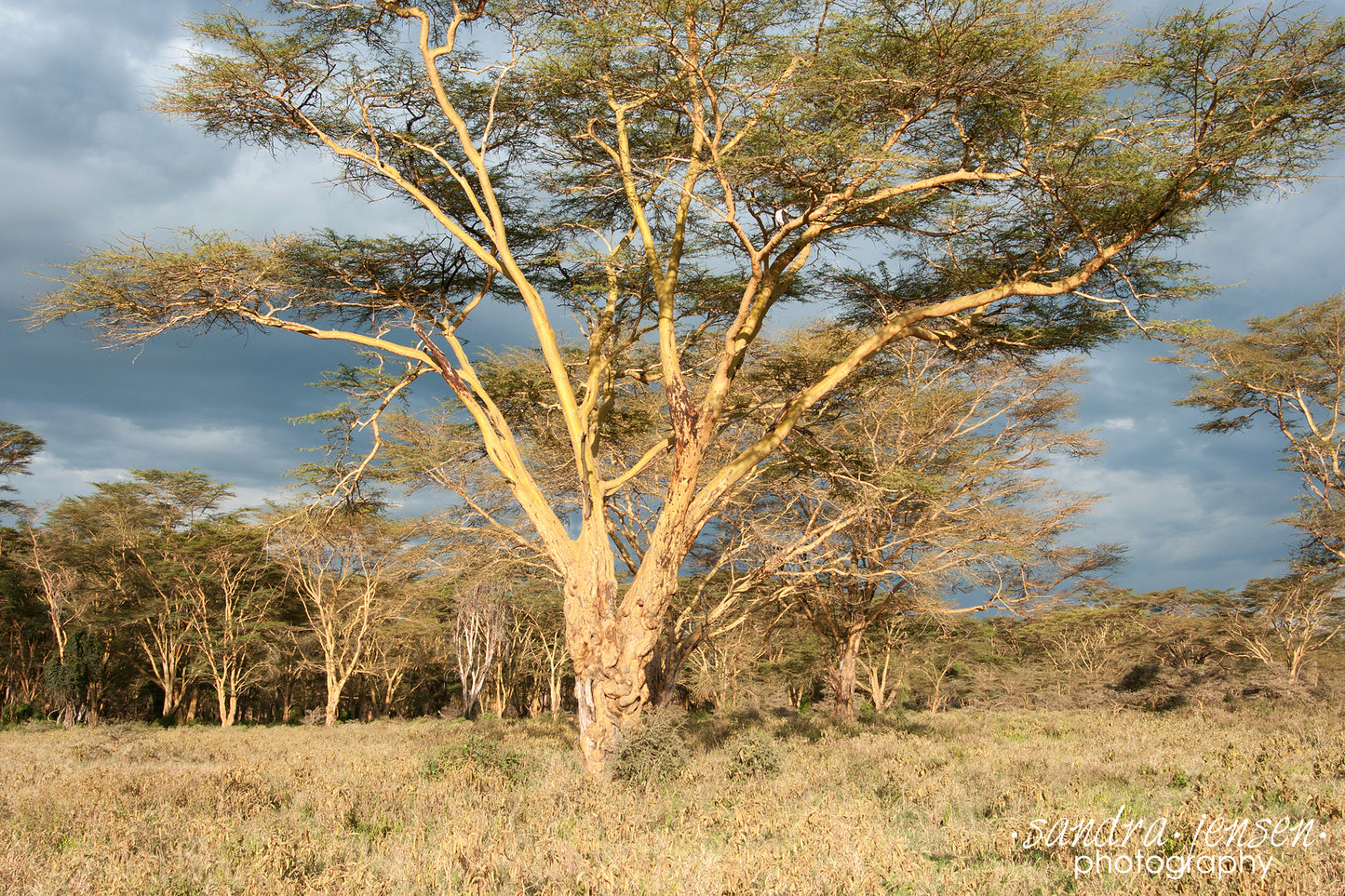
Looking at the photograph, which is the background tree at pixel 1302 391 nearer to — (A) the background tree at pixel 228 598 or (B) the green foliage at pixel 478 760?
(B) the green foliage at pixel 478 760

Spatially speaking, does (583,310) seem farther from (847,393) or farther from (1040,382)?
(1040,382)

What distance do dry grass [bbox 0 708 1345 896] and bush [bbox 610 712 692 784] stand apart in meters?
0.18

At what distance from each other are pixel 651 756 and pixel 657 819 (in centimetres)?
147

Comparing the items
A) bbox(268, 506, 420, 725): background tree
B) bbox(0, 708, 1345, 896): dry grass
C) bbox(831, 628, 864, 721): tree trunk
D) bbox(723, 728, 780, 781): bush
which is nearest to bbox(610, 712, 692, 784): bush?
bbox(0, 708, 1345, 896): dry grass

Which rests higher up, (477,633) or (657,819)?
(477,633)

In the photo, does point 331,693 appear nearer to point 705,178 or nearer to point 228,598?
point 228,598

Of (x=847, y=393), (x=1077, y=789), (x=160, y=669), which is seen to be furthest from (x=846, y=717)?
(x=160, y=669)

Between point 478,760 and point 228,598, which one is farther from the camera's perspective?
point 228,598

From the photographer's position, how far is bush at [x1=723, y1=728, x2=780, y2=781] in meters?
6.37

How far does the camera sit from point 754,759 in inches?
259

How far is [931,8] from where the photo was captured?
21.4ft

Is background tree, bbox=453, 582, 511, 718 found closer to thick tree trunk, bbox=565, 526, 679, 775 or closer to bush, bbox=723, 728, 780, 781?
thick tree trunk, bbox=565, 526, 679, 775

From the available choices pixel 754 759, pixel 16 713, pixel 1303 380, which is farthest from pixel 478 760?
pixel 16 713

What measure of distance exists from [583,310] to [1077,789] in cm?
722
